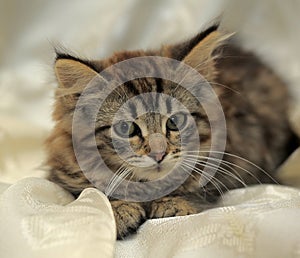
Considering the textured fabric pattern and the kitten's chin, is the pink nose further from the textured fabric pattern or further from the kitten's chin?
the textured fabric pattern

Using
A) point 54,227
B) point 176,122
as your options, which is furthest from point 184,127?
point 54,227

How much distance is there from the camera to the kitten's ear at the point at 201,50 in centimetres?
135

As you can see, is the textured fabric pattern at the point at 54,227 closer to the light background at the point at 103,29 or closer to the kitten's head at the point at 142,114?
the kitten's head at the point at 142,114

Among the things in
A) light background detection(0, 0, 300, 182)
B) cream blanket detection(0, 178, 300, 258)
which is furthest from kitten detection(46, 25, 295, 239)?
light background detection(0, 0, 300, 182)

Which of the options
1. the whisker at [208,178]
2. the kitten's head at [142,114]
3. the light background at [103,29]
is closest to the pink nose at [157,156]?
the kitten's head at [142,114]

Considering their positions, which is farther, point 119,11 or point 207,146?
point 119,11

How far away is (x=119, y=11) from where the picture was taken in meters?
1.91

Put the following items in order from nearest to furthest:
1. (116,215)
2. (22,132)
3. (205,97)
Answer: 1. (116,215)
2. (205,97)
3. (22,132)

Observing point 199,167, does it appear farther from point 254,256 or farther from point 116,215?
point 254,256

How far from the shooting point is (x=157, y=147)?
124cm

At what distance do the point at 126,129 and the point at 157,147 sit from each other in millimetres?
87

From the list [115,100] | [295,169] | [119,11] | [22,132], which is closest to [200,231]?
[115,100]

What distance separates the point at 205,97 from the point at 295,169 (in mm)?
326

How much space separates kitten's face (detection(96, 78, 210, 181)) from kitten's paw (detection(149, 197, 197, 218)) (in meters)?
0.06
